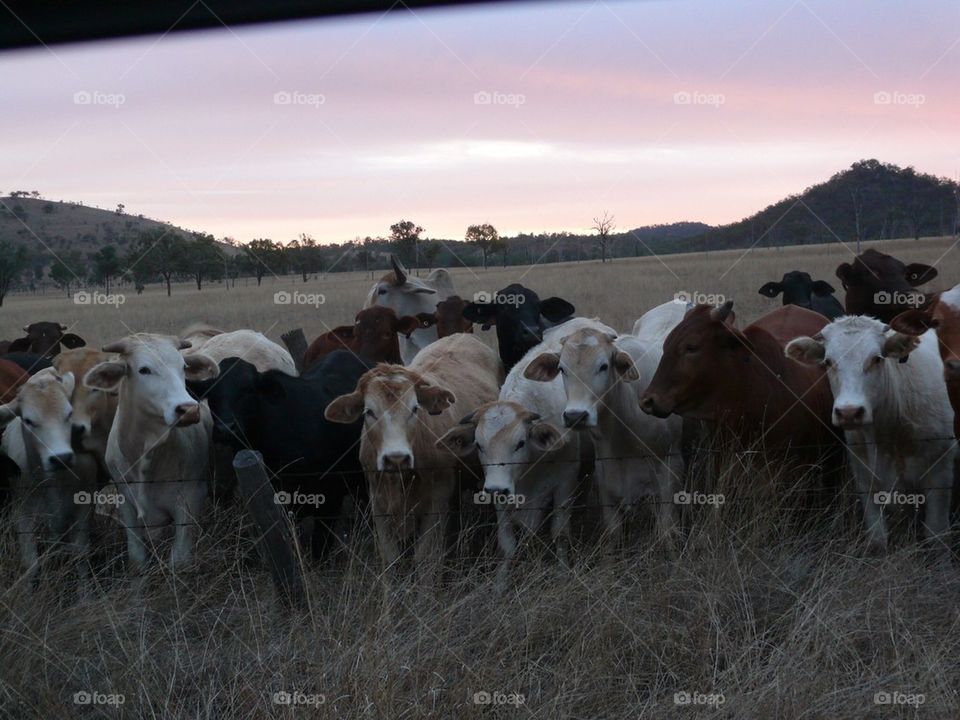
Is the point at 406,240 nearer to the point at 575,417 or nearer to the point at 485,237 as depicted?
the point at 485,237

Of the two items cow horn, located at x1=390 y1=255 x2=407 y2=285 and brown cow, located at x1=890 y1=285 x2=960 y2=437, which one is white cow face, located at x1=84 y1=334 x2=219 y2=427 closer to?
brown cow, located at x1=890 y1=285 x2=960 y2=437

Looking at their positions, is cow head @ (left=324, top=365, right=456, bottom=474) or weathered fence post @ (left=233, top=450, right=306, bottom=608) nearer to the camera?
weathered fence post @ (left=233, top=450, right=306, bottom=608)

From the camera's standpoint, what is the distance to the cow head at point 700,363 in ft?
21.8

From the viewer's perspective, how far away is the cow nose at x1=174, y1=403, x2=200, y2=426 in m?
6.12

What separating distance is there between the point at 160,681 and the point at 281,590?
784 millimetres

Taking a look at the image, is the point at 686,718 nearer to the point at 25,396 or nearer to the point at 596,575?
the point at 596,575

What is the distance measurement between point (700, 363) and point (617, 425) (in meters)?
0.79

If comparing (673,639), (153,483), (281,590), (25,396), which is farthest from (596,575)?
(25,396)

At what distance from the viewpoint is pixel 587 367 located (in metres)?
6.87

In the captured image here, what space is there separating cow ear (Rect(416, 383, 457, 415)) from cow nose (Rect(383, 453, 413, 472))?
2.18 ft

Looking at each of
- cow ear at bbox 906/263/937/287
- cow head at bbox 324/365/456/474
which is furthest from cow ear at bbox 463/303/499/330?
cow ear at bbox 906/263/937/287

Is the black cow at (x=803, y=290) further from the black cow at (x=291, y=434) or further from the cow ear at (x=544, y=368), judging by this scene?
the black cow at (x=291, y=434)

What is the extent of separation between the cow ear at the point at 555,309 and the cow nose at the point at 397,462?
3889mm

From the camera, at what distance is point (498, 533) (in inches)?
265
